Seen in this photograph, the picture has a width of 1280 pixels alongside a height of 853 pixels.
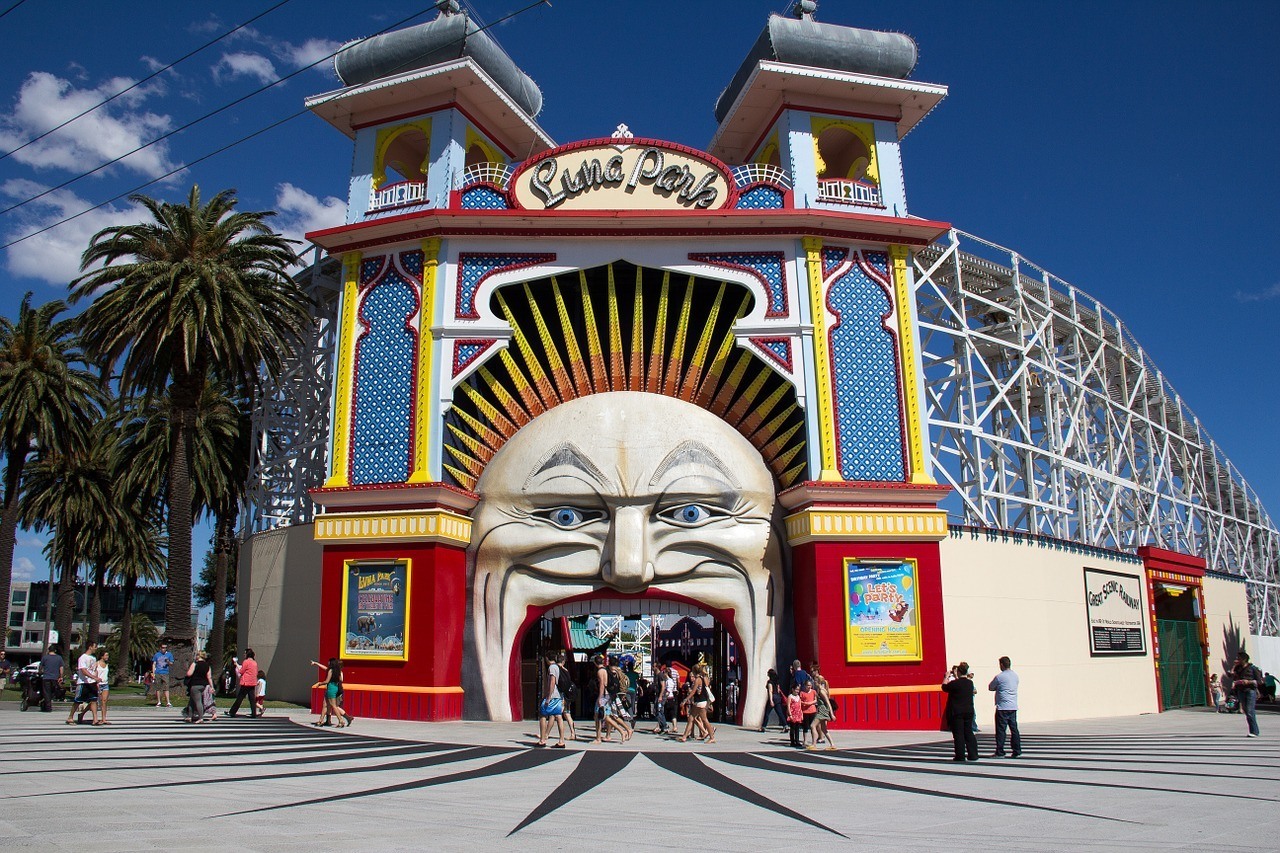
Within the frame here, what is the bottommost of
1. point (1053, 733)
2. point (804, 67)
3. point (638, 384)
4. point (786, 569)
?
point (1053, 733)

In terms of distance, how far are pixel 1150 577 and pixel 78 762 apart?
27.5 m

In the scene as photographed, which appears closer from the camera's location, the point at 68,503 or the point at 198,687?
the point at 198,687

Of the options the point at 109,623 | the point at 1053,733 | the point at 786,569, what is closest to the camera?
the point at 1053,733

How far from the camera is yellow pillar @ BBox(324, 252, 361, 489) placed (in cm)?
2136

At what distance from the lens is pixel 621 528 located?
1984 cm

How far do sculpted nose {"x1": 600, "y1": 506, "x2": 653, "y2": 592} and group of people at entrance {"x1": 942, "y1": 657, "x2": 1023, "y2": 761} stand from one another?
719 cm

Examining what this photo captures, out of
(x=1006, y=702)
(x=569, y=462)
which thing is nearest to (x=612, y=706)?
(x=569, y=462)

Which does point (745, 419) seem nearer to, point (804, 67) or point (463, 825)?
point (804, 67)

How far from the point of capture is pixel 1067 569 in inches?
966

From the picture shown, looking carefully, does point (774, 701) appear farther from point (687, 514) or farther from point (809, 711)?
point (687, 514)

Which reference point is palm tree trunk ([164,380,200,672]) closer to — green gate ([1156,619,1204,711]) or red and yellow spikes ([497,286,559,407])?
red and yellow spikes ([497,286,559,407])

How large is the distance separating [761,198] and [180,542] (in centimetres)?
1728

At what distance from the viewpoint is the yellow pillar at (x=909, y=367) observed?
69.1 feet

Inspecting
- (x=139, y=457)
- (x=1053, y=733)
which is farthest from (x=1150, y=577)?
(x=139, y=457)
